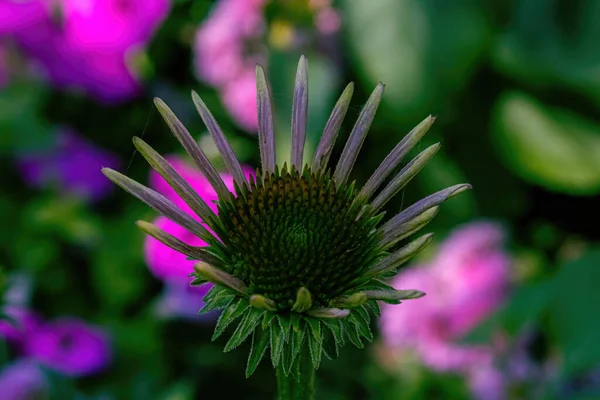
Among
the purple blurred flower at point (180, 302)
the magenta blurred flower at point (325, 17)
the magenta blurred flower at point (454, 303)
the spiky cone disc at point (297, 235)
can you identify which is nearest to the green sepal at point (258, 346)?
the spiky cone disc at point (297, 235)

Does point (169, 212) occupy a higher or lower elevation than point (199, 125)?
lower

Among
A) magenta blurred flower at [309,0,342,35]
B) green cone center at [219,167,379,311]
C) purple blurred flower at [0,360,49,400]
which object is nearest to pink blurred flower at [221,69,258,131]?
magenta blurred flower at [309,0,342,35]

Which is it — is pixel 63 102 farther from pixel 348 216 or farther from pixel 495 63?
pixel 348 216

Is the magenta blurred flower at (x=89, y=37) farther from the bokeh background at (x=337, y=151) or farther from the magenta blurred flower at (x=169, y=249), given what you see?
the magenta blurred flower at (x=169, y=249)

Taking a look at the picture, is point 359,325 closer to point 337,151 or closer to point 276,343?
point 276,343

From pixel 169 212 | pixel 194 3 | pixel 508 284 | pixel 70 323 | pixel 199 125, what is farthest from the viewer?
pixel 194 3

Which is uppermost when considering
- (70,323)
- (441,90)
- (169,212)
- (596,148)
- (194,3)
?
(194,3)

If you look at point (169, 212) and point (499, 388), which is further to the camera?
point (499, 388)

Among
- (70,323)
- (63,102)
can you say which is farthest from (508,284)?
(63,102)

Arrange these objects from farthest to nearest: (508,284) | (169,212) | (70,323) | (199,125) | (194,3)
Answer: (194,3), (199,125), (508,284), (70,323), (169,212)
